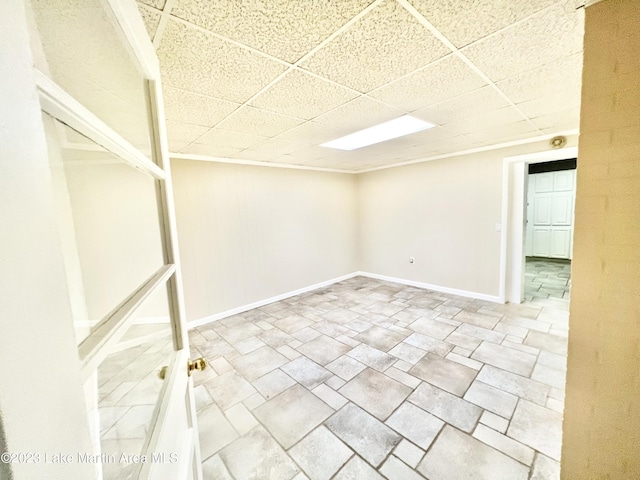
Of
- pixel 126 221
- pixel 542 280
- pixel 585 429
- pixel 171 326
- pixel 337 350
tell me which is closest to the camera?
pixel 126 221

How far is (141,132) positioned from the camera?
2.77 feet

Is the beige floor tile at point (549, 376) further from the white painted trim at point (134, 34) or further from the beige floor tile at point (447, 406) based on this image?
the white painted trim at point (134, 34)

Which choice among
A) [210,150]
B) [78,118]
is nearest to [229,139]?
[210,150]

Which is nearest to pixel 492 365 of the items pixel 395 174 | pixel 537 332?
pixel 537 332

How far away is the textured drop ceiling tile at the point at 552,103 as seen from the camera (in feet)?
6.44

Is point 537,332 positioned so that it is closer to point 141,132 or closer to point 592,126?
point 592,126

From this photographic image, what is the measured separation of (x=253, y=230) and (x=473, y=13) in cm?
338

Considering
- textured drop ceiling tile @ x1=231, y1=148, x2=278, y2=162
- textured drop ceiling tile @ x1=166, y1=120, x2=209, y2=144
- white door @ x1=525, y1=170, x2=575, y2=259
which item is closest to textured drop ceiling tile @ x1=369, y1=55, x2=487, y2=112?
textured drop ceiling tile @ x1=166, y1=120, x2=209, y2=144

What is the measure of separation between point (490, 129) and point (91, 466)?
3.58 metres

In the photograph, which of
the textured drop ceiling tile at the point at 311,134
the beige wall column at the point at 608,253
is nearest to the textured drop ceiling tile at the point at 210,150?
the textured drop ceiling tile at the point at 311,134

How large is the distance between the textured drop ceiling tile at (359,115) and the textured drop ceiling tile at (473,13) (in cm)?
73

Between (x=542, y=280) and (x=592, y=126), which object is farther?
(x=542, y=280)

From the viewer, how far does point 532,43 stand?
1.33m

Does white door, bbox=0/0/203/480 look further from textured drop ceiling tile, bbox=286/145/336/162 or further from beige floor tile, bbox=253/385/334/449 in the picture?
textured drop ceiling tile, bbox=286/145/336/162
